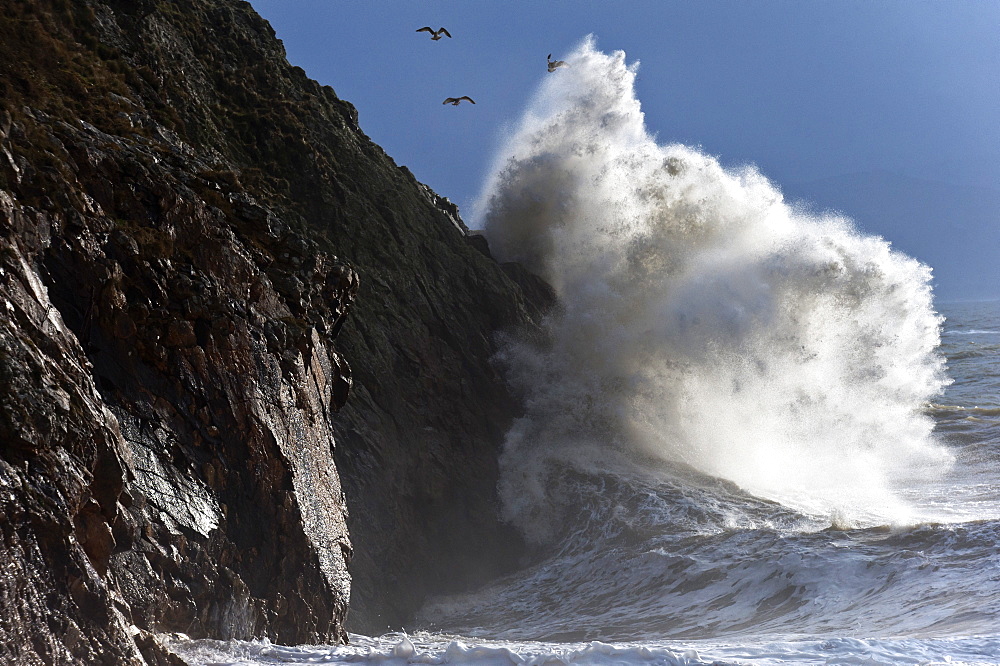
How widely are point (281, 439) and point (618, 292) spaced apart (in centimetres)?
1678

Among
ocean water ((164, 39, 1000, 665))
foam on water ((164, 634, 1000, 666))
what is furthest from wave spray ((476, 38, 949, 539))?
foam on water ((164, 634, 1000, 666))

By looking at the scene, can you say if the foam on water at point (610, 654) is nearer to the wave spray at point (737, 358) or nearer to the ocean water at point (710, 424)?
the ocean water at point (710, 424)

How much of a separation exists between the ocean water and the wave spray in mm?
67

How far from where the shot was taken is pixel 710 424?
25016 millimetres

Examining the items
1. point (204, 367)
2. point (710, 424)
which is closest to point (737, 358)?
point (710, 424)

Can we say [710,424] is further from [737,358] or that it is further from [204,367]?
[204,367]

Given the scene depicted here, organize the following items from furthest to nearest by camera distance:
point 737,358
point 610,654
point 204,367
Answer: point 737,358 < point 204,367 < point 610,654

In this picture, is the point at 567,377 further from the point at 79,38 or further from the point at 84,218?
the point at 84,218

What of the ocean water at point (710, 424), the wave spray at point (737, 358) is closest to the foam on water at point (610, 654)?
the ocean water at point (710, 424)

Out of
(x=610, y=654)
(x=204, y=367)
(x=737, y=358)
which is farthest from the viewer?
(x=737, y=358)

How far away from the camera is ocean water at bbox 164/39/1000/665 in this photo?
16156 mm

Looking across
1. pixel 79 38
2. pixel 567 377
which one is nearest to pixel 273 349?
pixel 79 38

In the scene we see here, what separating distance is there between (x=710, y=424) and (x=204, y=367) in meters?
17.4

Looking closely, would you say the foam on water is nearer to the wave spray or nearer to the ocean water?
the ocean water
